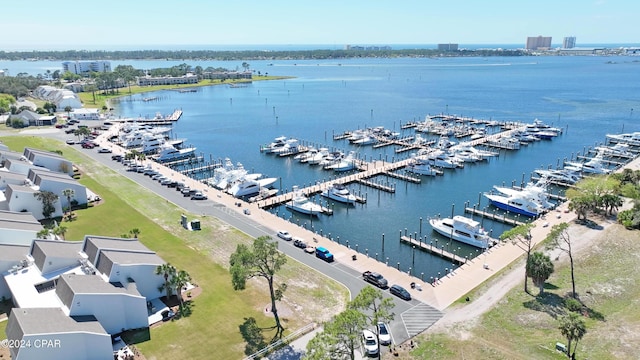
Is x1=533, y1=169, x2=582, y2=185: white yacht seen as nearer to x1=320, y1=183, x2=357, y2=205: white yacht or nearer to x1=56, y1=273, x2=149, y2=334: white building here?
x1=320, y1=183, x2=357, y2=205: white yacht

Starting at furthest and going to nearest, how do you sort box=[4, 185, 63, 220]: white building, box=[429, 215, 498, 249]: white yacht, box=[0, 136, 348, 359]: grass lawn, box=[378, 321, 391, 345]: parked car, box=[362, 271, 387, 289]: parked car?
box=[4, 185, 63, 220]: white building → box=[429, 215, 498, 249]: white yacht → box=[362, 271, 387, 289]: parked car → box=[0, 136, 348, 359]: grass lawn → box=[378, 321, 391, 345]: parked car

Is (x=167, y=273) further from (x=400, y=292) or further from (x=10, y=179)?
(x=10, y=179)

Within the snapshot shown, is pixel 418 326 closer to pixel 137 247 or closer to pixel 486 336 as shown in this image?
pixel 486 336

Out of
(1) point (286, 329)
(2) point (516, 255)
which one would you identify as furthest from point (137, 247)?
(2) point (516, 255)

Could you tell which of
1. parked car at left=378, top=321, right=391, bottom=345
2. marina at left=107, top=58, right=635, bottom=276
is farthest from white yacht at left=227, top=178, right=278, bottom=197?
parked car at left=378, top=321, right=391, bottom=345

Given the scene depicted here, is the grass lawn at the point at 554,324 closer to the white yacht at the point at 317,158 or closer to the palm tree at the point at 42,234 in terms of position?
the palm tree at the point at 42,234
